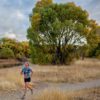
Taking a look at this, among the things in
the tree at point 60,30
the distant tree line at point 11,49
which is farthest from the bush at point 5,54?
the tree at point 60,30

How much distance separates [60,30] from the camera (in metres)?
46.0

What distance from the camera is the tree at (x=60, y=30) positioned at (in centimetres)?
4656

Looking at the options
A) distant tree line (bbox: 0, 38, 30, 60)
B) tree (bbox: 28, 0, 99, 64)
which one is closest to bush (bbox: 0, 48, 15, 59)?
distant tree line (bbox: 0, 38, 30, 60)

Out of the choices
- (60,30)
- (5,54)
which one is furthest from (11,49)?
(60,30)

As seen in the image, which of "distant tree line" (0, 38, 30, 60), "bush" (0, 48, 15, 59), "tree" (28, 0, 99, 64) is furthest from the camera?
"distant tree line" (0, 38, 30, 60)

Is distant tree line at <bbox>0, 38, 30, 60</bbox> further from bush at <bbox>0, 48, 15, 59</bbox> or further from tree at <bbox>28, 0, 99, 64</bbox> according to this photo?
tree at <bbox>28, 0, 99, 64</bbox>

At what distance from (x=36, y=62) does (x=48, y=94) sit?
34.3 metres

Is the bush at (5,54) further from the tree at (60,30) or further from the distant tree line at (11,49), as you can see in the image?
the tree at (60,30)

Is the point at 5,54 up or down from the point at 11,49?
down

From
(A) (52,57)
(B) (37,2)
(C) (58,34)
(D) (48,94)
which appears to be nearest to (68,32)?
(C) (58,34)

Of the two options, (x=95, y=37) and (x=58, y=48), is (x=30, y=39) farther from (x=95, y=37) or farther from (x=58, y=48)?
(x=95, y=37)

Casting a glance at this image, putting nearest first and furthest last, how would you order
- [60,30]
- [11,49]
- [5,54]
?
[60,30]
[5,54]
[11,49]

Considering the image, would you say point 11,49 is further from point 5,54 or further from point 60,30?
point 60,30

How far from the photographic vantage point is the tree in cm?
4656
